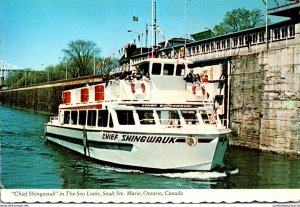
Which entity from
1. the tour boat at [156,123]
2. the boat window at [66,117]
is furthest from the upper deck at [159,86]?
the boat window at [66,117]

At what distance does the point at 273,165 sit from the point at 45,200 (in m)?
9.55

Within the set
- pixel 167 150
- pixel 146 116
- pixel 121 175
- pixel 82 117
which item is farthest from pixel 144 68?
pixel 82 117

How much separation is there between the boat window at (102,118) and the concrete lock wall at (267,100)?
26.0 ft

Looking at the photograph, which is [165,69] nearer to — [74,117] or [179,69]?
[179,69]

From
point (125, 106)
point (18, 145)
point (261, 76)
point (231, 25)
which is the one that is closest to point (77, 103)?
point (18, 145)

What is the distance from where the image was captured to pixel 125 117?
13.4 m

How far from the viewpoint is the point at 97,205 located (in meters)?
8.46

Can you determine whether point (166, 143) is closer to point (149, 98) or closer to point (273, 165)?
point (149, 98)

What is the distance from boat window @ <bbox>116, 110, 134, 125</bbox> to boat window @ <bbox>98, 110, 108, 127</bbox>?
0.81 metres

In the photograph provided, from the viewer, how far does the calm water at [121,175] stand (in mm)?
11430

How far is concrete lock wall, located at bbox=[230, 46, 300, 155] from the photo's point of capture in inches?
679

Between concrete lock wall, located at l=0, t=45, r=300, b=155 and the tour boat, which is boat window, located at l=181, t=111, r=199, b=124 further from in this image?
concrete lock wall, located at l=0, t=45, r=300, b=155

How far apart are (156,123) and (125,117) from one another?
3.61 feet

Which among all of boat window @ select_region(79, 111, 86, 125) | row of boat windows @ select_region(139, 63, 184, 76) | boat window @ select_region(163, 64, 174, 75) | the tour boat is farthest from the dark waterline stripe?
boat window @ select_region(163, 64, 174, 75)
